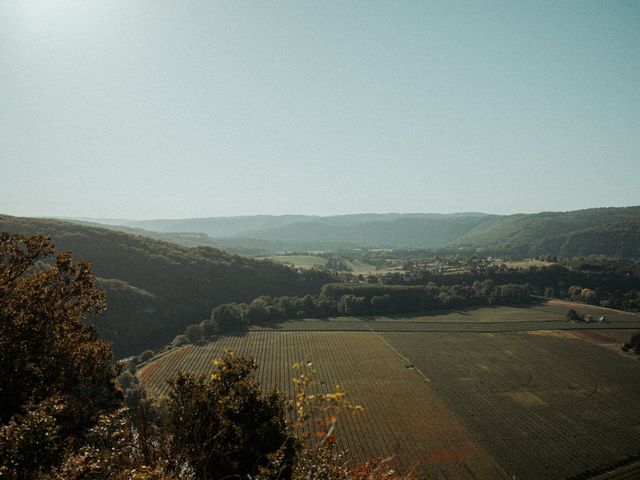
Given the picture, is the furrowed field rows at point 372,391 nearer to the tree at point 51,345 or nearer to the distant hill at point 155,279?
the tree at point 51,345

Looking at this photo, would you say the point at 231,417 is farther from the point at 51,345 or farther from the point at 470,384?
the point at 470,384

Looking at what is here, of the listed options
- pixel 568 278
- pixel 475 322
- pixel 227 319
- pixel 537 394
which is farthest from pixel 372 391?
pixel 568 278

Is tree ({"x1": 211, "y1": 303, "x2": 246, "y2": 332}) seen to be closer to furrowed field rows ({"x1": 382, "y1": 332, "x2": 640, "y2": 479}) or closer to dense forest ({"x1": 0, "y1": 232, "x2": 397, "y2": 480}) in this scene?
furrowed field rows ({"x1": 382, "y1": 332, "x2": 640, "y2": 479})

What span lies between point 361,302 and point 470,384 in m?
62.3

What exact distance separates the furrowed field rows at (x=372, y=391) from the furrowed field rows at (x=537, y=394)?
3.33 m

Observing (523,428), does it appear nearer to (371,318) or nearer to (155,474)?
(155,474)

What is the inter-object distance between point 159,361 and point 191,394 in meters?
72.8

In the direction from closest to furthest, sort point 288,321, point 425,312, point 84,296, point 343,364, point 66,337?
point 66,337 < point 84,296 < point 343,364 < point 288,321 < point 425,312

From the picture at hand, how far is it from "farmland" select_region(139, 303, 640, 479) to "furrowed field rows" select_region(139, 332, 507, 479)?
0.21 m

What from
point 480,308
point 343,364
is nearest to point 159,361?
point 343,364

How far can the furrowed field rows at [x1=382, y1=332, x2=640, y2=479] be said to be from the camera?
45.4 m

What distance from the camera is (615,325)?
351ft

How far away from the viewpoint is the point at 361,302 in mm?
126812

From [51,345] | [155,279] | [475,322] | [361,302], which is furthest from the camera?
[361,302]
